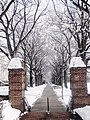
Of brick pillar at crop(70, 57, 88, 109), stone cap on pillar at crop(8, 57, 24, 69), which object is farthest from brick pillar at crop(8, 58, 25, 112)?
brick pillar at crop(70, 57, 88, 109)

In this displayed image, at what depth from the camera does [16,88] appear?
1467cm

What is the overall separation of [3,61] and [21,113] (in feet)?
267

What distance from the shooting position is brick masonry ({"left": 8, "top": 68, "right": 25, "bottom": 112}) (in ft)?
47.9

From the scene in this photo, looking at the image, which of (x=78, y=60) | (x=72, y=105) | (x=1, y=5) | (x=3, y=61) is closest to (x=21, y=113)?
(x=72, y=105)

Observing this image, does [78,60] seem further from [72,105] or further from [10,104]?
[10,104]

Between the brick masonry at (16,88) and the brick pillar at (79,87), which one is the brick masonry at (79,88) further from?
the brick masonry at (16,88)

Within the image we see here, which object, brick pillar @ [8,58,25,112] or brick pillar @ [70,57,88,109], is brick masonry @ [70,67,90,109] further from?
brick pillar @ [8,58,25,112]

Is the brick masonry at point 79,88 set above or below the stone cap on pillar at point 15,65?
below

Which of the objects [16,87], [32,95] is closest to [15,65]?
[16,87]

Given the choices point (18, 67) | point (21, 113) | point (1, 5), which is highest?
point (1, 5)

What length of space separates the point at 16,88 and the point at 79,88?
338cm

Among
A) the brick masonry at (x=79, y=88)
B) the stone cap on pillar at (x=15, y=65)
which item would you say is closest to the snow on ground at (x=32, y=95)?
the brick masonry at (x=79, y=88)

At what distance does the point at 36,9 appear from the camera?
25484mm

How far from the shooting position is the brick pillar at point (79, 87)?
49.1ft
